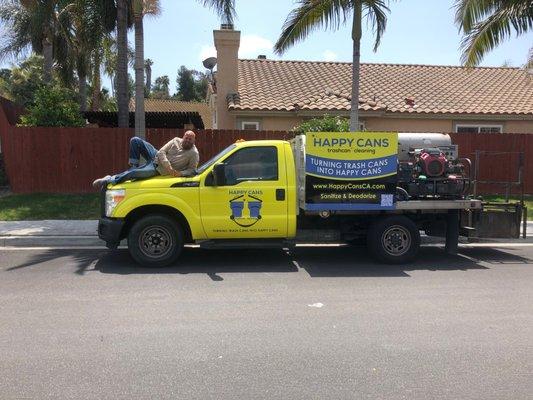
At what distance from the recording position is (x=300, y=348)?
475cm

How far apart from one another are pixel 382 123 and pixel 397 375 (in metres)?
16.0

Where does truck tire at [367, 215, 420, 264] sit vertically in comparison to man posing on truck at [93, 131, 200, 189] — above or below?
below

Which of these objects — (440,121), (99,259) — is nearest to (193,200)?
(99,259)

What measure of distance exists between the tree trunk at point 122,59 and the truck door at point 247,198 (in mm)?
8082

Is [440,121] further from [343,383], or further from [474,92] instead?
[343,383]

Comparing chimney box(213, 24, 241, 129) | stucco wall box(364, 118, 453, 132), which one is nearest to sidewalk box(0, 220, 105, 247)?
chimney box(213, 24, 241, 129)

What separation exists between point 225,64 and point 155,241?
1321 cm

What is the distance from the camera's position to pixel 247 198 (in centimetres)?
791

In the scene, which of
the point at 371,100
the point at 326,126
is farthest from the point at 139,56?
the point at 371,100

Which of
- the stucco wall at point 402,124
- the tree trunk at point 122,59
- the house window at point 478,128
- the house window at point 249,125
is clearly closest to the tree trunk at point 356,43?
the tree trunk at point 122,59

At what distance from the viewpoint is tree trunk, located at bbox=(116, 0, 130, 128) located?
14112mm

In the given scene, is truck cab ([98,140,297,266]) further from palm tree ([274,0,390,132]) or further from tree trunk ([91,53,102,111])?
tree trunk ([91,53,102,111])

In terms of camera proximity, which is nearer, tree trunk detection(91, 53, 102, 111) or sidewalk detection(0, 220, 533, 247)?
sidewalk detection(0, 220, 533, 247)

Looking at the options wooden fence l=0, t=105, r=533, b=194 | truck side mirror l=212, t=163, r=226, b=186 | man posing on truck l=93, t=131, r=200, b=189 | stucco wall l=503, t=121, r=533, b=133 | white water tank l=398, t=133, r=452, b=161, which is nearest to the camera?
truck side mirror l=212, t=163, r=226, b=186
